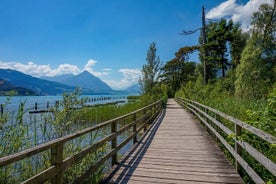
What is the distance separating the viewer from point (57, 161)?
2.64 metres

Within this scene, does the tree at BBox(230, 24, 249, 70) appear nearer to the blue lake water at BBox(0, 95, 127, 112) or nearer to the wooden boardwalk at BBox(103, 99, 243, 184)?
the blue lake water at BBox(0, 95, 127, 112)

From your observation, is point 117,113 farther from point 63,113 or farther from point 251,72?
point 63,113

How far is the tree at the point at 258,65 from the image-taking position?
17.0 m

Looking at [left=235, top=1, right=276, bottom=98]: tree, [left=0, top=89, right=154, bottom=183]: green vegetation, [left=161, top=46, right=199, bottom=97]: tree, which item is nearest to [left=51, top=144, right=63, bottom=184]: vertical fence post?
[left=0, top=89, right=154, bottom=183]: green vegetation

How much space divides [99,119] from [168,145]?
40.4 feet

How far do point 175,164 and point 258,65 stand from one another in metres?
17.7

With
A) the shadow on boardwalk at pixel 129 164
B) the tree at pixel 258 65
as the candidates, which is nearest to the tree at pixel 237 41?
the tree at pixel 258 65

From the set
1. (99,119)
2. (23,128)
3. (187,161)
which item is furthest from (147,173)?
(99,119)

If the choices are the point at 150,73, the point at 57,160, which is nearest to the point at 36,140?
the point at 57,160

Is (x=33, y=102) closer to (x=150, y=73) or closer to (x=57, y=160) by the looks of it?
(x=150, y=73)

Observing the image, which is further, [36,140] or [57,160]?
[36,140]

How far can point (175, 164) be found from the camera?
4.52 metres

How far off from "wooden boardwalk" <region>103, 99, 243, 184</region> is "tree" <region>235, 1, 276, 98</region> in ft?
34.4

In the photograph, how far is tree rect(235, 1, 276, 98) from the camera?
1702 cm
